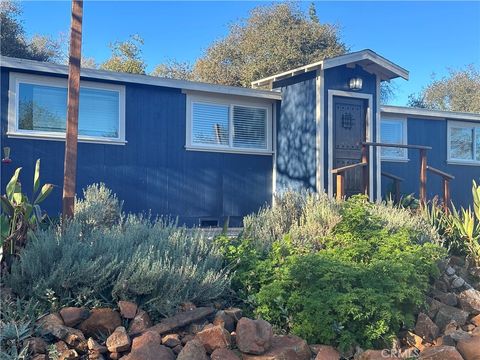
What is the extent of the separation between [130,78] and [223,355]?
253 inches

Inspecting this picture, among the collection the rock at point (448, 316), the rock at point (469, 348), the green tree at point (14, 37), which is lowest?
the rock at point (469, 348)

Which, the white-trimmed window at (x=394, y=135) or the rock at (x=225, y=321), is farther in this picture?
the white-trimmed window at (x=394, y=135)

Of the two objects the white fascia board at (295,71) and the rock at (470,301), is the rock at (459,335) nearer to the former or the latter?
the rock at (470,301)

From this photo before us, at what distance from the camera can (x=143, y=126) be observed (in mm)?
9727

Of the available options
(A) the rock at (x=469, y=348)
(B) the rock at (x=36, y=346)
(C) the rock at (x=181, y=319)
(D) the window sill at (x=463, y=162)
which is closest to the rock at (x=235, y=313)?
(C) the rock at (x=181, y=319)

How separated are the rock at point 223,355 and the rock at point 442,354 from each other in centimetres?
169

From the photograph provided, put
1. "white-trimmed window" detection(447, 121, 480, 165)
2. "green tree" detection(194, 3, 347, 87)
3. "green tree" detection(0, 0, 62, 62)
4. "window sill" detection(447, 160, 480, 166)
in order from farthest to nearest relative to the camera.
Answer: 1. "green tree" detection(194, 3, 347, 87)
2. "green tree" detection(0, 0, 62, 62)
3. "white-trimmed window" detection(447, 121, 480, 165)
4. "window sill" detection(447, 160, 480, 166)

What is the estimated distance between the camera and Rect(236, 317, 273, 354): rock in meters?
4.15

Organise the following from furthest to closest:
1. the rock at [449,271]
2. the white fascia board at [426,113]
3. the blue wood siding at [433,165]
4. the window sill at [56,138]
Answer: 1. the blue wood siding at [433,165]
2. the white fascia board at [426,113]
3. the window sill at [56,138]
4. the rock at [449,271]

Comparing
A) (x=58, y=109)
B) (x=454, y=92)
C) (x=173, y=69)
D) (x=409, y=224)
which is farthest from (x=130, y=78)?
(x=454, y=92)

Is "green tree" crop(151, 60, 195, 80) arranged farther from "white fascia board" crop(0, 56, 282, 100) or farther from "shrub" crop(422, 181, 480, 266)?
"shrub" crop(422, 181, 480, 266)

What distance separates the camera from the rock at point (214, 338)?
4172 millimetres

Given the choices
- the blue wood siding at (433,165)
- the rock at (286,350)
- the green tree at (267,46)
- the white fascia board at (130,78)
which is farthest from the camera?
the green tree at (267,46)

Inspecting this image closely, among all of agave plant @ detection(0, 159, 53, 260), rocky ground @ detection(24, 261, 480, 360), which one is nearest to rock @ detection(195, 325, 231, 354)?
rocky ground @ detection(24, 261, 480, 360)
